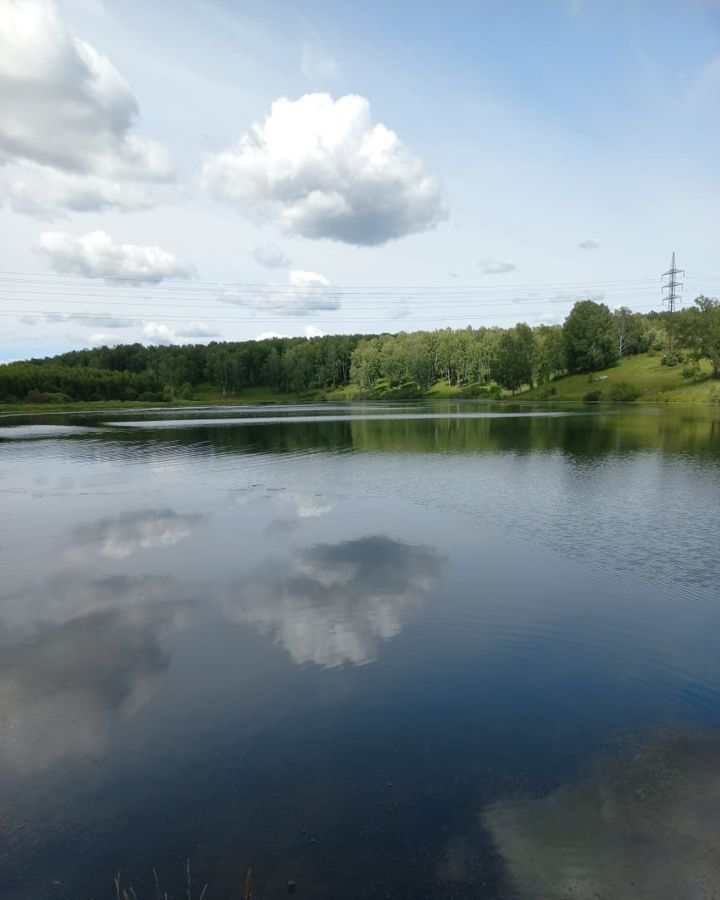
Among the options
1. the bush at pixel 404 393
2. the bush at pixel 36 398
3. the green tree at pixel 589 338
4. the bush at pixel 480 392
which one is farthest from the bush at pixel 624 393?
the bush at pixel 36 398

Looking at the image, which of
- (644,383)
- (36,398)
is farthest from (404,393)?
(36,398)

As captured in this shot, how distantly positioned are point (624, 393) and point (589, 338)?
27522 mm

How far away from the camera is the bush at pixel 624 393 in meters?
107

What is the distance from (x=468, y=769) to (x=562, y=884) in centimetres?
191

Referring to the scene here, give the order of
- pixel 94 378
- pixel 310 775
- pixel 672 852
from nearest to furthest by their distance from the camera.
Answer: pixel 672 852 < pixel 310 775 < pixel 94 378

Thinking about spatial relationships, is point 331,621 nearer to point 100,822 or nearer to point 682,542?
point 100,822

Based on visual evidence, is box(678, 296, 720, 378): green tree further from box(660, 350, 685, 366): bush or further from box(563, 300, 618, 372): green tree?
box(563, 300, 618, 372): green tree

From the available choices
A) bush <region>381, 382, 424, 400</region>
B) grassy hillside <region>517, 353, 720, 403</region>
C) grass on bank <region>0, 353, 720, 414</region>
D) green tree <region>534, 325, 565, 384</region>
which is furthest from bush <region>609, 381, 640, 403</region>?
bush <region>381, 382, 424, 400</region>

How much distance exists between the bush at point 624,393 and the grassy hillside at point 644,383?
86cm

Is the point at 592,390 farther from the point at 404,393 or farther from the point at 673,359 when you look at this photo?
the point at 404,393

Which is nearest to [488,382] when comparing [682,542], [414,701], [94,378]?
[94,378]

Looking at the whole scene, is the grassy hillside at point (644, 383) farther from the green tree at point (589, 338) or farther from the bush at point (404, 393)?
the bush at point (404, 393)

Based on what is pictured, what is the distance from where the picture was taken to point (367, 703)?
31.0 ft

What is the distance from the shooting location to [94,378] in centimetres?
16025
